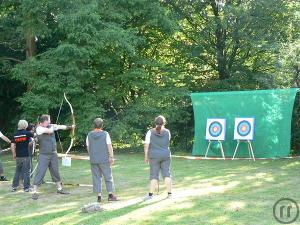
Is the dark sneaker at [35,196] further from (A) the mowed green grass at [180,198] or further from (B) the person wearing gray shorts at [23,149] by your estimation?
(B) the person wearing gray shorts at [23,149]

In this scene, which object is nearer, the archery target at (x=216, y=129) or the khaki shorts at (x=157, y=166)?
the khaki shorts at (x=157, y=166)

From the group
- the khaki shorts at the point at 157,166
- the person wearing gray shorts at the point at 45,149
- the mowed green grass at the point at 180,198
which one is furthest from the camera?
the person wearing gray shorts at the point at 45,149

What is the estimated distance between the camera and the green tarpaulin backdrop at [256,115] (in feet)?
45.7

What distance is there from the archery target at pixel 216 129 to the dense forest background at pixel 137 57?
2.67m

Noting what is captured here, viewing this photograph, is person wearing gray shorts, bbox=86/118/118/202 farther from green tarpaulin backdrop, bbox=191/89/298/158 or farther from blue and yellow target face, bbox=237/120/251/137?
green tarpaulin backdrop, bbox=191/89/298/158

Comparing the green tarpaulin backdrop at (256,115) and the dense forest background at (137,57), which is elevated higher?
the dense forest background at (137,57)

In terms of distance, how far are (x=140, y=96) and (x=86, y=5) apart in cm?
405

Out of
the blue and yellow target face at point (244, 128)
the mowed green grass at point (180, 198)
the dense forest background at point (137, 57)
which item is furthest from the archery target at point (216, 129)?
the dense forest background at point (137, 57)

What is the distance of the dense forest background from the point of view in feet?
53.3

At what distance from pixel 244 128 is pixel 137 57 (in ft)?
19.5

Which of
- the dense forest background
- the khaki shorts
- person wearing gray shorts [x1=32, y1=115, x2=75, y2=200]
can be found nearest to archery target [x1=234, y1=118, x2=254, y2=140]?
the dense forest background

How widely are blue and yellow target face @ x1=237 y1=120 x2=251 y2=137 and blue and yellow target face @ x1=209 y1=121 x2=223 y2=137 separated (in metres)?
0.59

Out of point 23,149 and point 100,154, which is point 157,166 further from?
point 23,149

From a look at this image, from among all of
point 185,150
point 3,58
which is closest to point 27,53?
point 3,58
